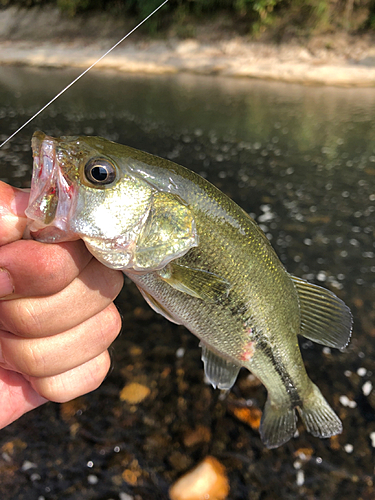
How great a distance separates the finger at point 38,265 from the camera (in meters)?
1.50

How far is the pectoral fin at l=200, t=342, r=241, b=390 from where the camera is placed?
7.14ft

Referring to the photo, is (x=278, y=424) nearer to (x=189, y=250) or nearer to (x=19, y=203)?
(x=189, y=250)

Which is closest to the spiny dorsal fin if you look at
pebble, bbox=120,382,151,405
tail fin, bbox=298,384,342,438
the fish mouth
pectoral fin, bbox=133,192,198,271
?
tail fin, bbox=298,384,342,438

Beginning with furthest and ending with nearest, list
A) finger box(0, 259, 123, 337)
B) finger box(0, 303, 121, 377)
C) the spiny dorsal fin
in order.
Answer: the spiny dorsal fin < finger box(0, 303, 121, 377) < finger box(0, 259, 123, 337)

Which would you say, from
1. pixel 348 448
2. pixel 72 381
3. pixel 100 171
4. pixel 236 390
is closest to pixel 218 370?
pixel 72 381

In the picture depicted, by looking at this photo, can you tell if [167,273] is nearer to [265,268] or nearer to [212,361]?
[265,268]

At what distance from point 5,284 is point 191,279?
80cm

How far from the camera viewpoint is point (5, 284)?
5.03ft

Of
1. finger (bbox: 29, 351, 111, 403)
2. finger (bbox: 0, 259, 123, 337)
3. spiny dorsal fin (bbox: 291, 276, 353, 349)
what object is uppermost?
finger (bbox: 0, 259, 123, 337)

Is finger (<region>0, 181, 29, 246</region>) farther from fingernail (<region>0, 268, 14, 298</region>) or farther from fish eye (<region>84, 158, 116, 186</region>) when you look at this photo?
fish eye (<region>84, 158, 116, 186</region>)

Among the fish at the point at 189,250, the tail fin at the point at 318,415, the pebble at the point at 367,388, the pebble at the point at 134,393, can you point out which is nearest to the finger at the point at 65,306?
the fish at the point at 189,250

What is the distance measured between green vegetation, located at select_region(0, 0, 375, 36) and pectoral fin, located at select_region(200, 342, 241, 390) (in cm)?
2604

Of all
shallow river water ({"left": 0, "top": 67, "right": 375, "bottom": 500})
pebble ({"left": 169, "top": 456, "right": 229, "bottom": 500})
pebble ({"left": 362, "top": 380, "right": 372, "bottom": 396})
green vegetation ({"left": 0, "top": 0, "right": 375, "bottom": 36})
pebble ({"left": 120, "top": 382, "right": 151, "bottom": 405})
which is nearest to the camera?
pebble ({"left": 169, "top": 456, "right": 229, "bottom": 500})

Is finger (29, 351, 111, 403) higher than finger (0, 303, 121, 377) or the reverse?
the reverse
